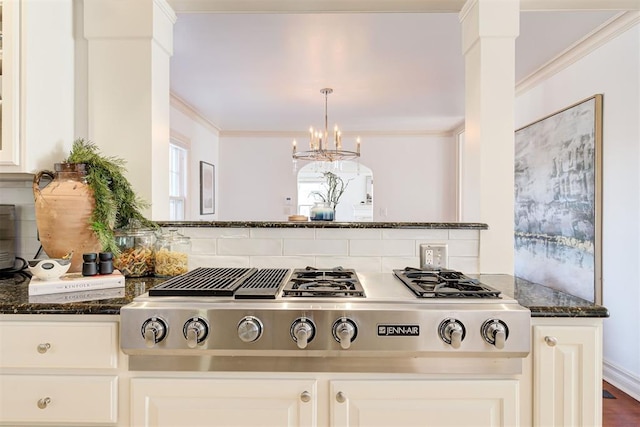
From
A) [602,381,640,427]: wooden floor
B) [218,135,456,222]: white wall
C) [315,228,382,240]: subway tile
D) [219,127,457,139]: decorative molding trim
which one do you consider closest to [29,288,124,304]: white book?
[315,228,382,240]: subway tile

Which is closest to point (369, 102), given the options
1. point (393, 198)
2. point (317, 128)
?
point (317, 128)

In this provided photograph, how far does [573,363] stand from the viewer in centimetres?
105

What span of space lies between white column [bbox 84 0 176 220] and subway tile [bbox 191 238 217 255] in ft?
0.76

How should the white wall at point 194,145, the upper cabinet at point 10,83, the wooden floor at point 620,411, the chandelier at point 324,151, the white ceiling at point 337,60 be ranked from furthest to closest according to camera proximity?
the white wall at point 194,145
the chandelier at point 324,151
the white ceiling at point 337,60
the wooden floor at point 620,411
the upper cabinet at point 10,83

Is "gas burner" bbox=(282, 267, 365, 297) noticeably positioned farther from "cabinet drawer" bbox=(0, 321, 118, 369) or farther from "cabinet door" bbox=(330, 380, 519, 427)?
"cabinet drawer" bbox=(0, 321, 118, 369)

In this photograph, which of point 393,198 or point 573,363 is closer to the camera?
point 573,363

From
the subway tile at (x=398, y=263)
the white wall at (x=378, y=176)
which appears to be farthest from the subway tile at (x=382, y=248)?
the white wall at (x=378, y=176)

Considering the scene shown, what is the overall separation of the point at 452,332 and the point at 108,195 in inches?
54.5

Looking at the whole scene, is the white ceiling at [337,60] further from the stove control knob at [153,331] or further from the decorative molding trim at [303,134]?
the stove control knob at [153,331]

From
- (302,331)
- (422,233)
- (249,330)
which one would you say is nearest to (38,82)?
(249,330)

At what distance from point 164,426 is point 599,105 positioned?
3.13 m

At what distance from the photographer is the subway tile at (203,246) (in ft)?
5.35

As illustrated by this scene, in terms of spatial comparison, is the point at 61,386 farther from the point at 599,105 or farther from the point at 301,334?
the point at 599,105

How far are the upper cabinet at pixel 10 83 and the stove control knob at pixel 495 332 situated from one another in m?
1.77
